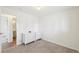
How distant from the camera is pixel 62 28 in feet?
6.76

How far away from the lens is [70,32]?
7.27ft

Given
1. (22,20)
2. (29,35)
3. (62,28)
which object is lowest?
(29,35)

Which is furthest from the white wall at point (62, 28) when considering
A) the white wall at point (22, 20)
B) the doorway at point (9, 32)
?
the doorway at point (9, 32)

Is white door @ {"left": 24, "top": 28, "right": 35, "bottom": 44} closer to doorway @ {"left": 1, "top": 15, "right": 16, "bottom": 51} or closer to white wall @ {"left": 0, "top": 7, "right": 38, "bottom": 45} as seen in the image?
white wall @ {"left": 0, "top": 7, "right": 38, "bottom": 45}

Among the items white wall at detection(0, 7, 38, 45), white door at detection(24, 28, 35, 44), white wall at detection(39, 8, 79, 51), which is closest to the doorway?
white wall at detection(0, 7, 38, 45)

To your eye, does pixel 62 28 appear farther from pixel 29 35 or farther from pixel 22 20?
pixel 22 20

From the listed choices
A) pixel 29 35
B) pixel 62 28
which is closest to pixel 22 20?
pixel 29 35

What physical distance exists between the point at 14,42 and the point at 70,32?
1.77 meters

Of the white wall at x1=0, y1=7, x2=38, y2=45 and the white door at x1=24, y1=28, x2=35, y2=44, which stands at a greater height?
the white wall at x1=0, y1=7, x2=38, y2=45

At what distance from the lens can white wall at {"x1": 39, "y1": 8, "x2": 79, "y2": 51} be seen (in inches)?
77.4

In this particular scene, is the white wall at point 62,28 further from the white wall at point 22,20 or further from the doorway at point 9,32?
the doorway at point 9,32

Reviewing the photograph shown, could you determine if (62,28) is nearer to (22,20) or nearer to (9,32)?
(22,20)

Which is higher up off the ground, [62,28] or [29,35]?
[62,28]
